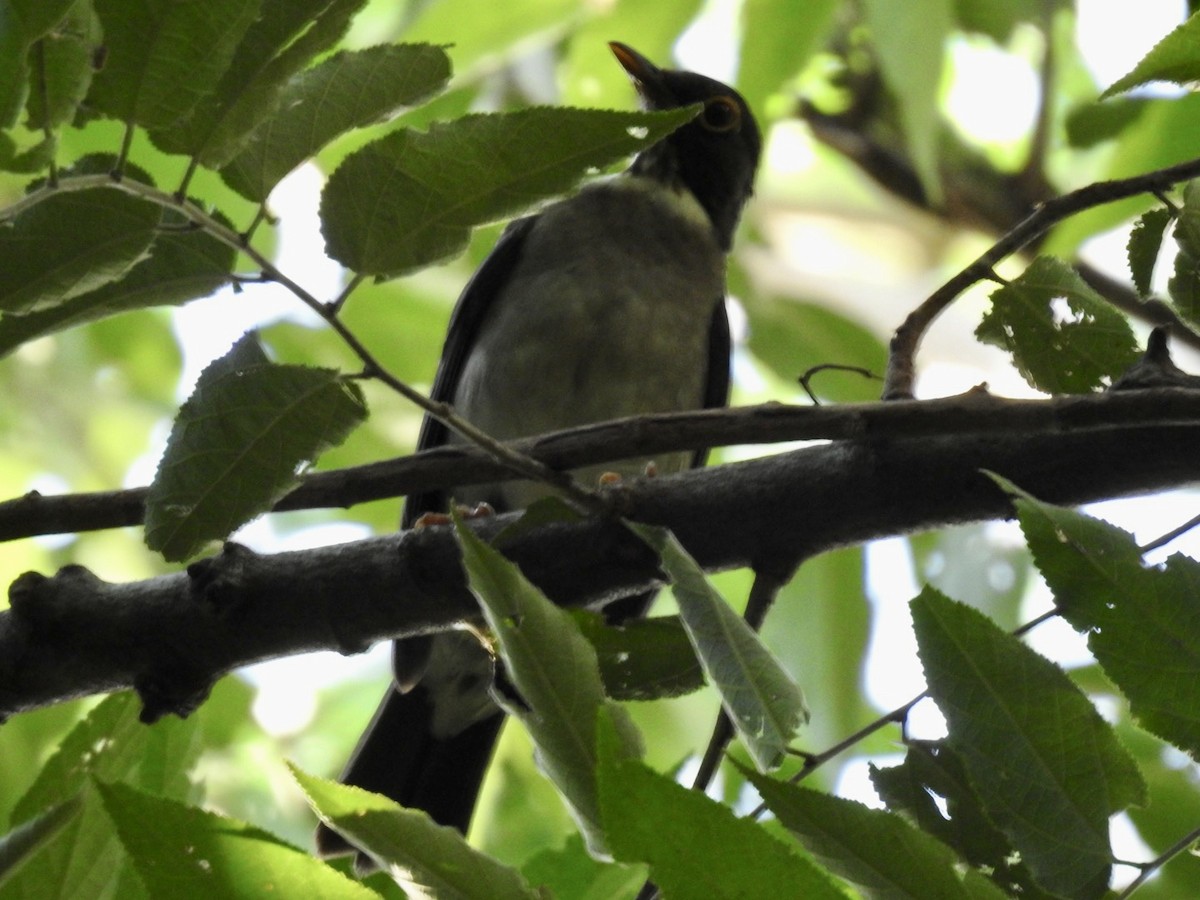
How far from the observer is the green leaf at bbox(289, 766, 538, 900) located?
4.29ft

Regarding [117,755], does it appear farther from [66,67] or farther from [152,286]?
[66,67]

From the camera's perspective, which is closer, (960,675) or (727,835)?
(727,835)

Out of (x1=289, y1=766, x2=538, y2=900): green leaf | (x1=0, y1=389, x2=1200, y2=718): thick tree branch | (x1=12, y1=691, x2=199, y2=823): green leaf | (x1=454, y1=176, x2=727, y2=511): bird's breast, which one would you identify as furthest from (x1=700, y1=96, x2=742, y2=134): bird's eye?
(x1=289, y1=766, x2=538, y2=900): green leaf

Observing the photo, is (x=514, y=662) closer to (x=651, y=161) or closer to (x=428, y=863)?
(x=428, y=863)

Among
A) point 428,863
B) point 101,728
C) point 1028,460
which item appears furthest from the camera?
point 101,728

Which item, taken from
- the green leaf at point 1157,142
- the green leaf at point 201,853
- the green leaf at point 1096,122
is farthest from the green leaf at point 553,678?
the green leaf at point 1096,122

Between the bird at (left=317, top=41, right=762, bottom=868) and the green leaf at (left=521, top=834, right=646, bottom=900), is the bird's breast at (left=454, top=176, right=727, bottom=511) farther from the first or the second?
the green leaf at (left=521, top=834, right=646, bottom=900)

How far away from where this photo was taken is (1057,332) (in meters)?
1.87

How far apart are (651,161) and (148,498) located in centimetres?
322

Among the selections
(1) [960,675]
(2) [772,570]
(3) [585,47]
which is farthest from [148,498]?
(3) [585,47]

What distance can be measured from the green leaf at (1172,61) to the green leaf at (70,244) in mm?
1020

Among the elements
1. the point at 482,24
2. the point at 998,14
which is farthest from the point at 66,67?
the point at 998,14

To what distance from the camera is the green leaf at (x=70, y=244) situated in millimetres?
1537

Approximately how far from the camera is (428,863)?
1.32m
